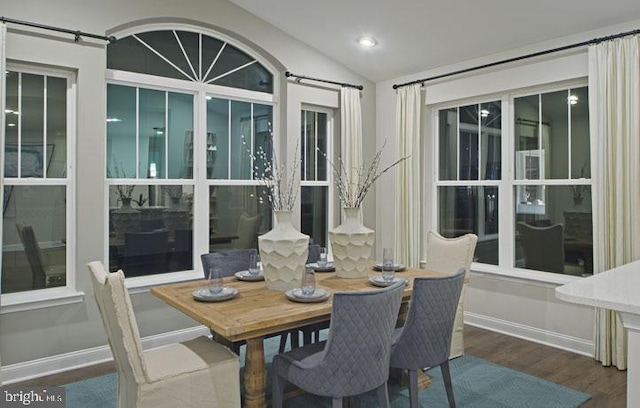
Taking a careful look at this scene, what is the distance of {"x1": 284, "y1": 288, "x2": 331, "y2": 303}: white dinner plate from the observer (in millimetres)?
2541

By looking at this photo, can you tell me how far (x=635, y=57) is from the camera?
3.46m

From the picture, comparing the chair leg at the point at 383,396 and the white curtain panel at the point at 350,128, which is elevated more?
the white curtain panel at the point at 350,128

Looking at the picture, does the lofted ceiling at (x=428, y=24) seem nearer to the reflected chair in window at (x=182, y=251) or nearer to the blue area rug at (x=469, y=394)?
the reflected chair in window at (x=182, y=251)

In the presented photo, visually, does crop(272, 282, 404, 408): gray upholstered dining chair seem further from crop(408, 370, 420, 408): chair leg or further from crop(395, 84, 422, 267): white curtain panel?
crop(395, 84, 422, 267): white curtain panel

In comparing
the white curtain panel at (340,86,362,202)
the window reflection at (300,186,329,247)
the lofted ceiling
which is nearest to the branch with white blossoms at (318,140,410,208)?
the white curtain panel at (340,86,362,202)

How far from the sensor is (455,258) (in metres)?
3.64

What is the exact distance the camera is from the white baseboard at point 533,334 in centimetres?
388

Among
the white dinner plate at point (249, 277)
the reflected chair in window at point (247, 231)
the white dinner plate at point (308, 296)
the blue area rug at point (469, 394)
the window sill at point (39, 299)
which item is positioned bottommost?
the blue area rug at point (469, 394)

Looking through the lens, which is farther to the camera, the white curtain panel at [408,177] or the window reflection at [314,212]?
the window reflection at [314,212]

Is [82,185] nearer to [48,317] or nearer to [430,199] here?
[48,317]

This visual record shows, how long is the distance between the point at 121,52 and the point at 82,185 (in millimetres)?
1161

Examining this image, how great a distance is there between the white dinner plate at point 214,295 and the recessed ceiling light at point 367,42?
9.56 ft

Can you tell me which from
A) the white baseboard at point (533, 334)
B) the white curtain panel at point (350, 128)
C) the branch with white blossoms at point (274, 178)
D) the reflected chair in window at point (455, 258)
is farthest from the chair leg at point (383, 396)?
the white curtain panel at point (350, 128)

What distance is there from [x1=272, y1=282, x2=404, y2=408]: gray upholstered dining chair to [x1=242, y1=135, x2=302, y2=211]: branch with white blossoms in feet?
8.37
